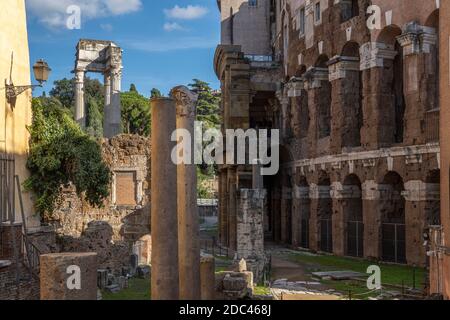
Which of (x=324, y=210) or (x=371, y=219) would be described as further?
(x=324, y=210)

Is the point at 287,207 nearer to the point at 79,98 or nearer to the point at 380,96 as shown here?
the point at 380,96

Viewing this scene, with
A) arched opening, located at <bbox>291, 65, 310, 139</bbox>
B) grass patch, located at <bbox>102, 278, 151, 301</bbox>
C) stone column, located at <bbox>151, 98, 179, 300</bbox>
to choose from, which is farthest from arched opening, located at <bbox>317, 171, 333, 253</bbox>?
stone column, located at <bbox>151, 98, 179, 300</bbox>

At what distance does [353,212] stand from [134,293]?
1425cm

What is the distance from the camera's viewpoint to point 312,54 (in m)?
30.7

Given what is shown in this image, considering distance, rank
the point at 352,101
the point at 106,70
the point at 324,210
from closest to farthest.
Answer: the point at 352,101 → the point at 324,210 → the point at 106,70

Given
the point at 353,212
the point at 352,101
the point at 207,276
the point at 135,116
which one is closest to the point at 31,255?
the point at 207,276

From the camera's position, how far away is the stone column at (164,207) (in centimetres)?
998

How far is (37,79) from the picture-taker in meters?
13.9

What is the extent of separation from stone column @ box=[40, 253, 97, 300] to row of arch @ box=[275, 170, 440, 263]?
15.2 m

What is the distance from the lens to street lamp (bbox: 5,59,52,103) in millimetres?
13703

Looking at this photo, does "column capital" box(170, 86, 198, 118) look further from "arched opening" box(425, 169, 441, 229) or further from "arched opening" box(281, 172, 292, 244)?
"arched opening" box(281, 172, 292, 244)
